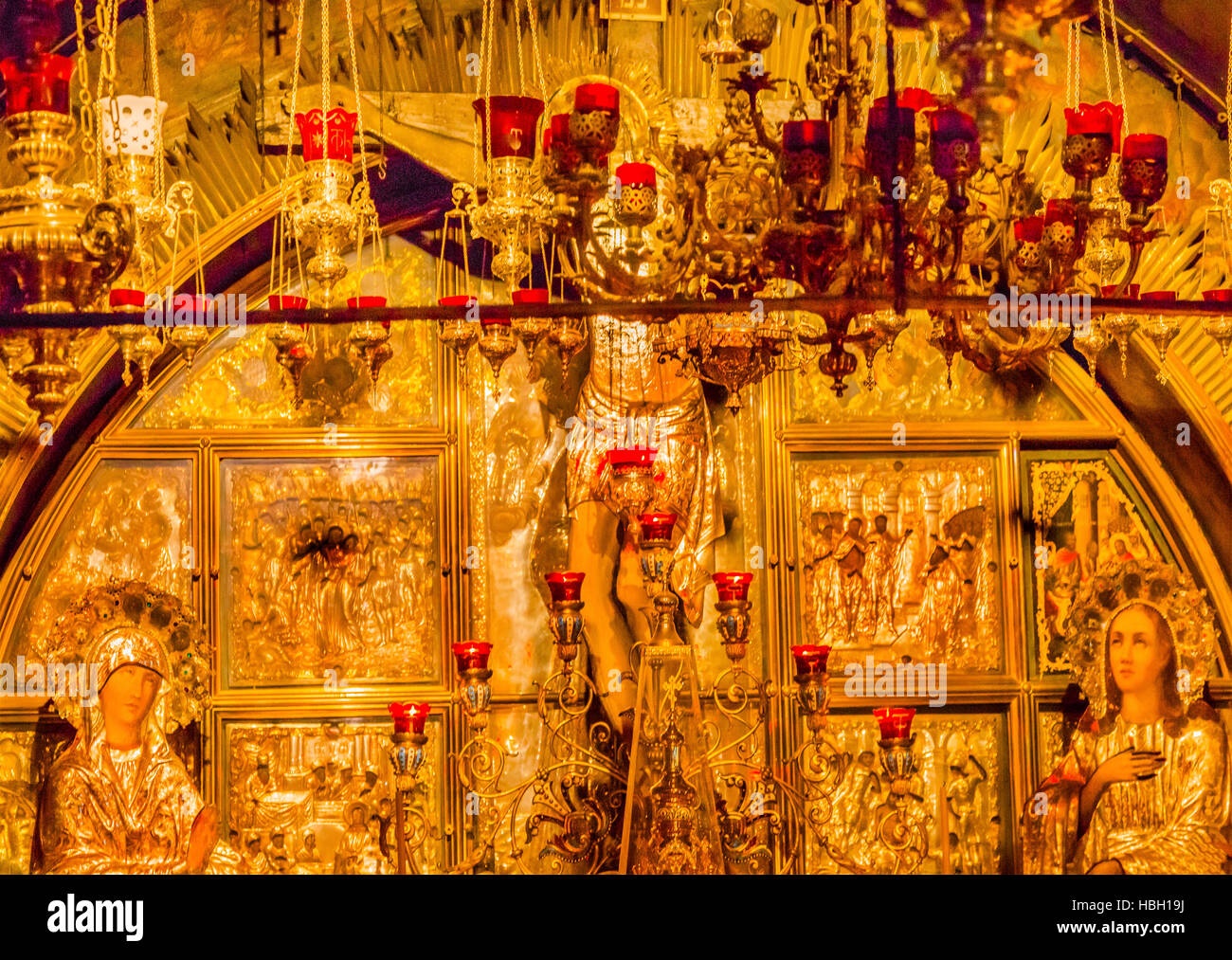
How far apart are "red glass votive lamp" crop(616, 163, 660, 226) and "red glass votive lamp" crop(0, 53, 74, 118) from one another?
1.47m

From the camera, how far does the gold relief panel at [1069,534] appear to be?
7.36 m

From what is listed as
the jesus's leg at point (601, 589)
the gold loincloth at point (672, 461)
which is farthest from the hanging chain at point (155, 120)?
the jesus's leg at point (601, 589)

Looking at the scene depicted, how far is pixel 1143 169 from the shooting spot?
515cm

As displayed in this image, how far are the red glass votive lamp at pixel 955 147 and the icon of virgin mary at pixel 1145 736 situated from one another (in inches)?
89.7

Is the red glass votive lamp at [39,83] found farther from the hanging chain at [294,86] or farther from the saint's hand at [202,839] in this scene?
the saint's hand at [202,839]

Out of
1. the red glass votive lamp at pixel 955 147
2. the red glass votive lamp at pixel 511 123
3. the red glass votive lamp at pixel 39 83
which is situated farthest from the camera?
the red glass votive lamp at pixel 955 147

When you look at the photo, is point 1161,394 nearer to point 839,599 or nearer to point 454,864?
point 839,599

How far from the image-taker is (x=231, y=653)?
716 centimetres

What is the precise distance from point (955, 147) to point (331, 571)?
3006 millimetres

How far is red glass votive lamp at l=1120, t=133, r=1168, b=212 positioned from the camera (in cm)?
514

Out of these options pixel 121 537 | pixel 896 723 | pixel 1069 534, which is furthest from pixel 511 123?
pixel 1069 534

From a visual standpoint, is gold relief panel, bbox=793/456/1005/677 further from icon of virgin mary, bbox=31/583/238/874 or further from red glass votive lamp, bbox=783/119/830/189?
red glass votive lamp, bbox=783/119/830/189

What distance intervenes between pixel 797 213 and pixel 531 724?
276cm
